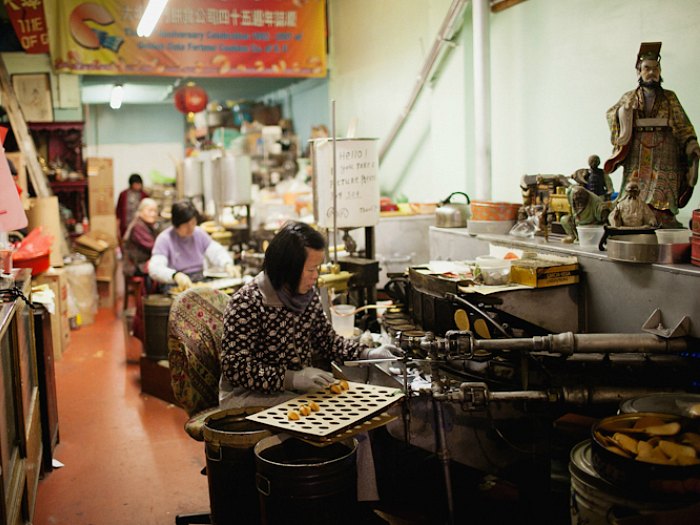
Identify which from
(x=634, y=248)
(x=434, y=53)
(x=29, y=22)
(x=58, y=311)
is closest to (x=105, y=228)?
(x=29, y=22)

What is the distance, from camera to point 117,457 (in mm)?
4859

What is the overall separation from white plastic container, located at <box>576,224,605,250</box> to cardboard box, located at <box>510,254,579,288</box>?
0.68ft

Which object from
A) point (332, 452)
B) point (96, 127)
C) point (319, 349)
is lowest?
point (332, 452)

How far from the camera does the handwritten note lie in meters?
4.64

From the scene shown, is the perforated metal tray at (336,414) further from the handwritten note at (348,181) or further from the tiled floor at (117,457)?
the handwritten note at (348,181)

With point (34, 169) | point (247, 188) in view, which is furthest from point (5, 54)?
point (247, 188)

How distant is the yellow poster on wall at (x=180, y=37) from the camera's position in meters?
8.81

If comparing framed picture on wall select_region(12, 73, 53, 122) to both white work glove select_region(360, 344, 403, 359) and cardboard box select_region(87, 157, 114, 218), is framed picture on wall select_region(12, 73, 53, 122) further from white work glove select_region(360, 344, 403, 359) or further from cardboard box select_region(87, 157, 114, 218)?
white work glove select_region(360, 344, 403, 359)

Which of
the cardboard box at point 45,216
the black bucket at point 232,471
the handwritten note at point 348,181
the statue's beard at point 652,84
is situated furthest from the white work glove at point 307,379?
the cardboard box at point 45,216

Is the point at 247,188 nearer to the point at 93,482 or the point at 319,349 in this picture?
the point at 93,482

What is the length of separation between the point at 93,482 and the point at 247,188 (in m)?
3.88

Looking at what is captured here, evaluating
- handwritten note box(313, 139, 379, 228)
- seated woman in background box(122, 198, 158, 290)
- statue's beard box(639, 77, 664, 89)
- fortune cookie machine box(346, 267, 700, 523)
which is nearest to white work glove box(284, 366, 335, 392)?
fortune cookie machine box(346, 267, 700, 523)

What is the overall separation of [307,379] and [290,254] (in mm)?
547

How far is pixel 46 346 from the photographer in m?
4.81
